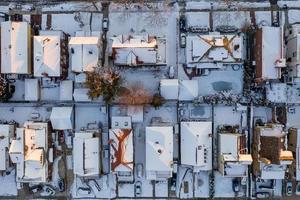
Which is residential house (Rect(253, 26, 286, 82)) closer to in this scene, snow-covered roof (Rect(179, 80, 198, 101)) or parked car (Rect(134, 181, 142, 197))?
snow-covered roof (Rect(179, 80, 198, 101))

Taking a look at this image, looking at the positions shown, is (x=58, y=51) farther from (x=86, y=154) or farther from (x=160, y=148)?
(x=160, y=148)

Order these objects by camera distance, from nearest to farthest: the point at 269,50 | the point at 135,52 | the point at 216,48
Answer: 1. the point at 135,52
2. the point at 269,50
3. the point at 216,48

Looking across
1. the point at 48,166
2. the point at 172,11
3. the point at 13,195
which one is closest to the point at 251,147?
the point at 172,11

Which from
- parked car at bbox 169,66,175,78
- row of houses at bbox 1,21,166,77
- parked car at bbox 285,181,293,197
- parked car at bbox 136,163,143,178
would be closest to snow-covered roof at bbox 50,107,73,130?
row of houses at bbox 1,21,166,77

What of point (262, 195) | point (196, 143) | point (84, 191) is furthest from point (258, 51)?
point (84, 191)

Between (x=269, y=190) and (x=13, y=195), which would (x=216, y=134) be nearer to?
Result: (x=269, y=190)

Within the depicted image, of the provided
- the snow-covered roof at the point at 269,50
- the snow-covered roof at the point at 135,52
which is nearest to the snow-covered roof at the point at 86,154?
the snow-covered roof at the point at 135,52
